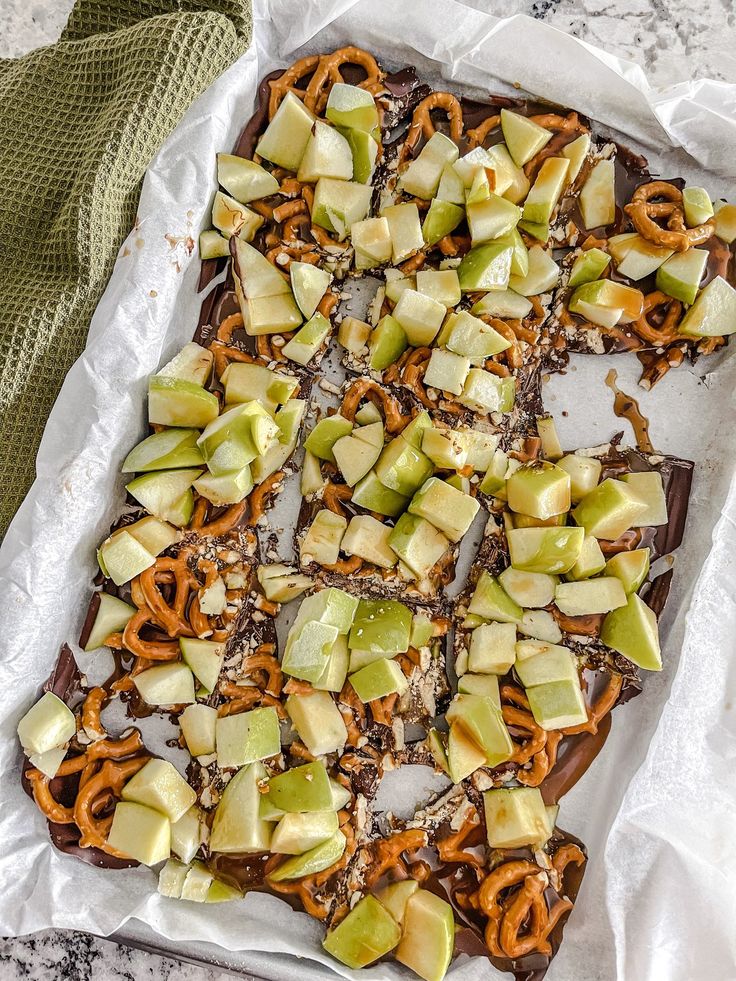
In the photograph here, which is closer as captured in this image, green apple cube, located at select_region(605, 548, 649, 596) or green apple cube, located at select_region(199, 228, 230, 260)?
green apple cube, located at select_region(605, 548, 649, 596)

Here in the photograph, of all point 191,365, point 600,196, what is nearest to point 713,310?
point 600,196

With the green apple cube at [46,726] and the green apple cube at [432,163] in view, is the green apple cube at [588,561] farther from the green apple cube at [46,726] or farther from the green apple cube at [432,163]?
the green apple cube at [46,726]

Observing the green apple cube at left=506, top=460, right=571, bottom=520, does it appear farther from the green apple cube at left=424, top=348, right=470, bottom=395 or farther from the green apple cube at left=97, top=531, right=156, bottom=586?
the green apple cube at left=97, top=531, right=156, bottom=586

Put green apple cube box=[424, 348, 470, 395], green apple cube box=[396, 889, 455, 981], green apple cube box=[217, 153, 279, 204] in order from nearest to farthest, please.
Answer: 1. green apple cube box=[396, 889, 455, 981]
2. green apple cube box=[424, 348, 470, 395]
3. green apple cube box=[217, 153, 279, 204]

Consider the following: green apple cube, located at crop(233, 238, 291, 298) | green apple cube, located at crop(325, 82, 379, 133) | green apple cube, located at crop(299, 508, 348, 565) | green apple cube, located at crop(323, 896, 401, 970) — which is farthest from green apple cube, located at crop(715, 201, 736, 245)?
green apple cube, located at crop(323, 896, 401, 970)

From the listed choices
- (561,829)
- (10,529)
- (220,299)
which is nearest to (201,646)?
(10,529)

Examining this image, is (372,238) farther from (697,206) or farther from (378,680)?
(378,680)

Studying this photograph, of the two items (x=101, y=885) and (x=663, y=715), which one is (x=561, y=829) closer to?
(x=663, y=715)
